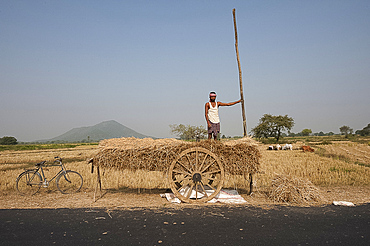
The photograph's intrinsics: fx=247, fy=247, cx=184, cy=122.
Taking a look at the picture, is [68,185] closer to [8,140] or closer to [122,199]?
[122,199]

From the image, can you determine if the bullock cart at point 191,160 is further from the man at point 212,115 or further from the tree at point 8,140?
the tree at point 8,140

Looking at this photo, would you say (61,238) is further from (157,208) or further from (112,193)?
(112,193)

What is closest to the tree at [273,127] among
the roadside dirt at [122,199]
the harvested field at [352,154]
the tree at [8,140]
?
the harvested field at [352,154]

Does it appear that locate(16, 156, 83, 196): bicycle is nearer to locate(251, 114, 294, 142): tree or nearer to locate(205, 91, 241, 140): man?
locate(205, 91, 241, 140): man

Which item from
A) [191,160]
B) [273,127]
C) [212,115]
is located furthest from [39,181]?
[273,127]

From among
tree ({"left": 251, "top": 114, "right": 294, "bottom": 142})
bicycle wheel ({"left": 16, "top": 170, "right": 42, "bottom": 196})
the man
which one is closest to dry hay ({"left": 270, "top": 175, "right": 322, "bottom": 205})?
the man

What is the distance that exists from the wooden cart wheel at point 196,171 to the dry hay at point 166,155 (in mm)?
199

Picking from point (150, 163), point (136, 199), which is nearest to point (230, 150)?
point (150, 163)

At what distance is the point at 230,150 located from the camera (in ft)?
25.5

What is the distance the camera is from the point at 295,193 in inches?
301

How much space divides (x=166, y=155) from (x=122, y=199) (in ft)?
7.12

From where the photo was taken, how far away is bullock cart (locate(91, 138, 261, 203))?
25.3 feet

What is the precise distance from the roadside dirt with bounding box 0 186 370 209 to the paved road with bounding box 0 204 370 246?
23.0 inches

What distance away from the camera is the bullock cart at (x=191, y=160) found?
7.71m
